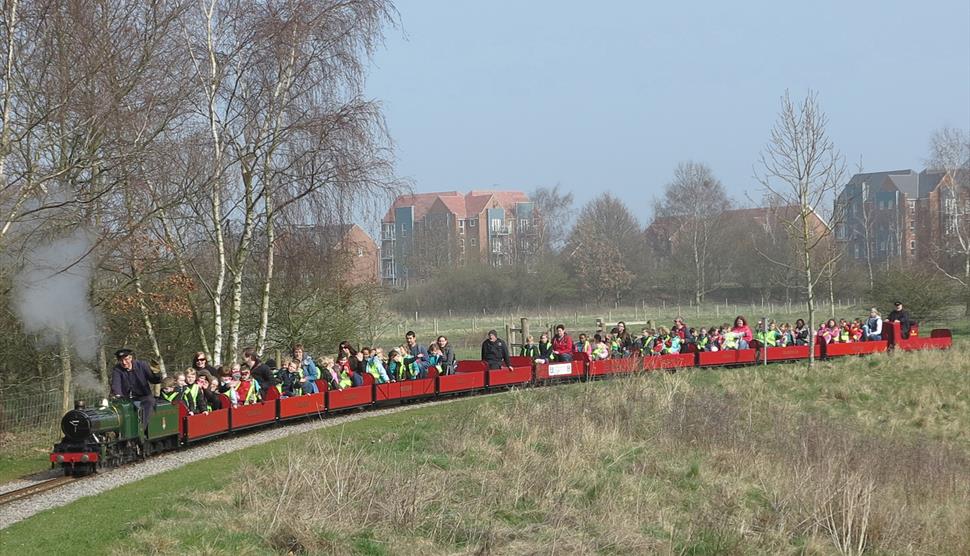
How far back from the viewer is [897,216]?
310 feet

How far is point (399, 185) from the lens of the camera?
27.0 meters

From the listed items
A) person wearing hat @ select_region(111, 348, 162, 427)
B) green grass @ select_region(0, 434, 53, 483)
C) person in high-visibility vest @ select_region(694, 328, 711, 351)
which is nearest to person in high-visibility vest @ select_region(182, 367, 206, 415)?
person wearing hat @ select_region(111, 348, 162, 427)

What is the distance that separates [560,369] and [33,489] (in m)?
15.6

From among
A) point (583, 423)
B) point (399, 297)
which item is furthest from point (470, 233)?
point (583, 423)

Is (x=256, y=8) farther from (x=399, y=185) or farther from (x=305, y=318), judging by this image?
(x=305, y=318)

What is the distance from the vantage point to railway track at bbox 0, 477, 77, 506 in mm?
14391

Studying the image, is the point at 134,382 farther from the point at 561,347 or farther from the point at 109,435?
the point at 561,347

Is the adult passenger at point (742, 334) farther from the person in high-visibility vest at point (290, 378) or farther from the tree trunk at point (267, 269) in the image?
the person in high-visibility vest at point (290, 378)

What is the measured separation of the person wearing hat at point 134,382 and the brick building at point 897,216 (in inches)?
2423

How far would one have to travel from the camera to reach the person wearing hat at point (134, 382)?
17344 millimetres

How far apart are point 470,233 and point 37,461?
298 ft

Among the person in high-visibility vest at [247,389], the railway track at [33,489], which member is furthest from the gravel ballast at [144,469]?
the person in high-visibility vest at [247,389]

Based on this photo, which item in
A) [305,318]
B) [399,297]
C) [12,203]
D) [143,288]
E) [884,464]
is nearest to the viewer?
[12,203]

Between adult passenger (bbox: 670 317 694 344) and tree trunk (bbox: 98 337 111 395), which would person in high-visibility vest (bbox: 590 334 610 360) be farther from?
tree trunk (bbox: 98 337 111 395)
